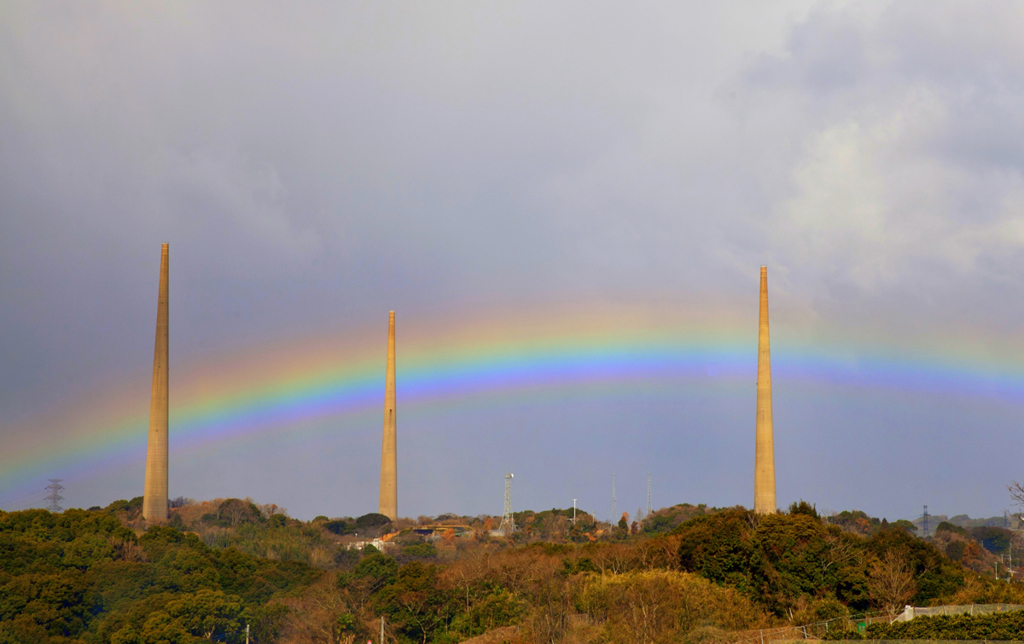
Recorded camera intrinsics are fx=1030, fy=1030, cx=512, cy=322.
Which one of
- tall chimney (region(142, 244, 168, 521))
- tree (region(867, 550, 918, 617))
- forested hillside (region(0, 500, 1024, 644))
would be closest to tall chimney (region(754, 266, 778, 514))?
forested hillside (region(0, 500, 1024, 644))

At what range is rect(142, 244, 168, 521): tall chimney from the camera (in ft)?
395

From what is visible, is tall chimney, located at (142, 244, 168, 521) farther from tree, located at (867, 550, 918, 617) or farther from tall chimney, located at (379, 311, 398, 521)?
tree, located at (867, 550, 918, 617)

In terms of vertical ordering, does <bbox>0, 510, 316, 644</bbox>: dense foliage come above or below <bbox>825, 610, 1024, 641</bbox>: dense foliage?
below

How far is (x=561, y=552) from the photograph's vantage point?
92.2 m

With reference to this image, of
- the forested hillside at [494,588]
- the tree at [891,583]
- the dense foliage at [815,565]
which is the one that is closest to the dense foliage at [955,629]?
the forested hillside at [494,588]

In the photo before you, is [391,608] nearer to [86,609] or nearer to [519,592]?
[519,592]

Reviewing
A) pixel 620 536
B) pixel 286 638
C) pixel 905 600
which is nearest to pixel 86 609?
pixel 286 638

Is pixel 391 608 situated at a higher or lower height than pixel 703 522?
lower

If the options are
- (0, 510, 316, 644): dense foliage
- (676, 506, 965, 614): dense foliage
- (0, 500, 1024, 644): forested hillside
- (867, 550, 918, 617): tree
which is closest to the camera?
(0, 500, 1024, 644): forested hillside

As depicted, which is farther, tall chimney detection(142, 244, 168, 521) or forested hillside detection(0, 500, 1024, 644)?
tall chimney detection(142, 244, 168, 521)

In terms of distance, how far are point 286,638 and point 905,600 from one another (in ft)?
143

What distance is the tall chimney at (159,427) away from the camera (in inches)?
4742

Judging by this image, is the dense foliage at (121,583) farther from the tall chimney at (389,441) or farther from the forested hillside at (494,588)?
the tall chimney at (389,441)

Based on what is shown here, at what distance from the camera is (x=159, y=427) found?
121m
